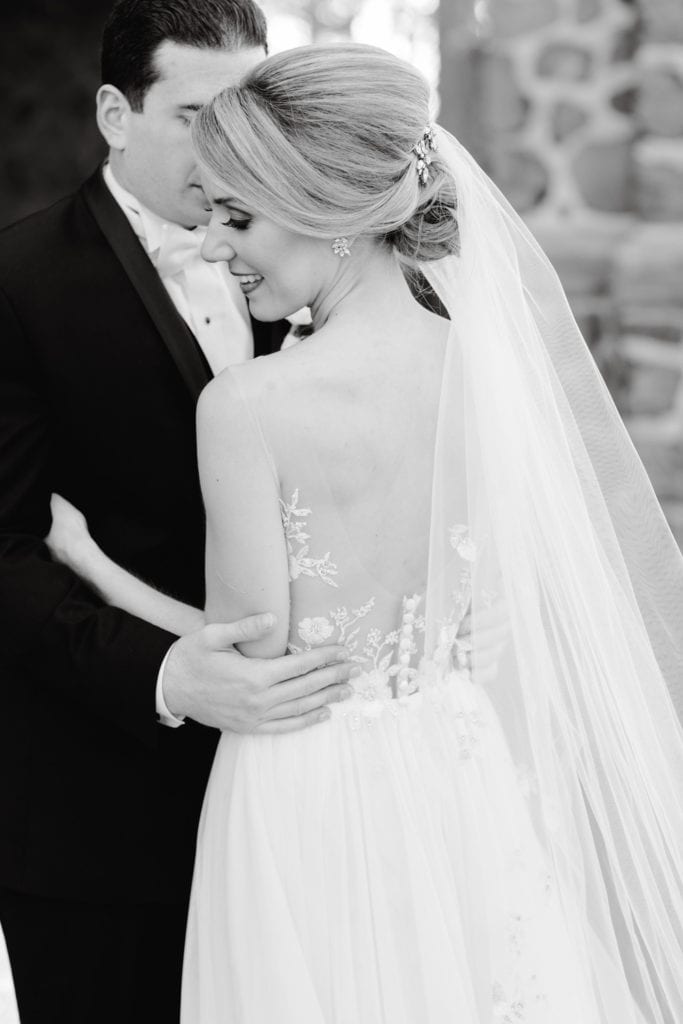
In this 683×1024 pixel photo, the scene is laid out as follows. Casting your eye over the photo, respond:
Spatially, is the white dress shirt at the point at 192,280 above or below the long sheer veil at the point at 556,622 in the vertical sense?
above

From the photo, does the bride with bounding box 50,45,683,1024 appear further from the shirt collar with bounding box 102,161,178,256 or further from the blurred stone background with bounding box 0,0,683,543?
the blurred stone background with bounding box 0,0,683,543

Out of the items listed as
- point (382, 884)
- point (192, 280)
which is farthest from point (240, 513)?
point (192, 280)

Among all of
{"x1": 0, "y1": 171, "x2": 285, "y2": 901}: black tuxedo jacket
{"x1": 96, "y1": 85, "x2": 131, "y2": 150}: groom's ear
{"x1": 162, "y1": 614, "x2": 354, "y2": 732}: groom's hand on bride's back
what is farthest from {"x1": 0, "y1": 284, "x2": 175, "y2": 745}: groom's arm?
{"x1": 96, "y1": 85, "x2": 131, "y2": 150}: groom's ear

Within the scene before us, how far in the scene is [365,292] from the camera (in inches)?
72.7

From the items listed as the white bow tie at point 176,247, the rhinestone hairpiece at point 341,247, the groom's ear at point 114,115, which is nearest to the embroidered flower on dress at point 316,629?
the rhinestone hairpiece at point 341,247

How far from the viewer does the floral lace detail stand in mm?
1778

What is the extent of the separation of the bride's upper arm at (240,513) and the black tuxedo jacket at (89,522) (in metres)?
0.27

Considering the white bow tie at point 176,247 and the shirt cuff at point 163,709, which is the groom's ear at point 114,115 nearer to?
the white bow tie at point 176,247

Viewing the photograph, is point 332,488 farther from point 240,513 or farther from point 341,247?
point 341,247

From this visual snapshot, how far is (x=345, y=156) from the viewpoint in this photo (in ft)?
5.73

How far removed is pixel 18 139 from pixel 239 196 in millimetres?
5556

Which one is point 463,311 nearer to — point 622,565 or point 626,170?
point 622,565

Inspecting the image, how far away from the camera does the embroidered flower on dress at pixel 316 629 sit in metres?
1.87

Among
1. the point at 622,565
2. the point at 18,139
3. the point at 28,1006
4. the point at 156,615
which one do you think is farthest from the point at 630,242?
the point at 18,139
